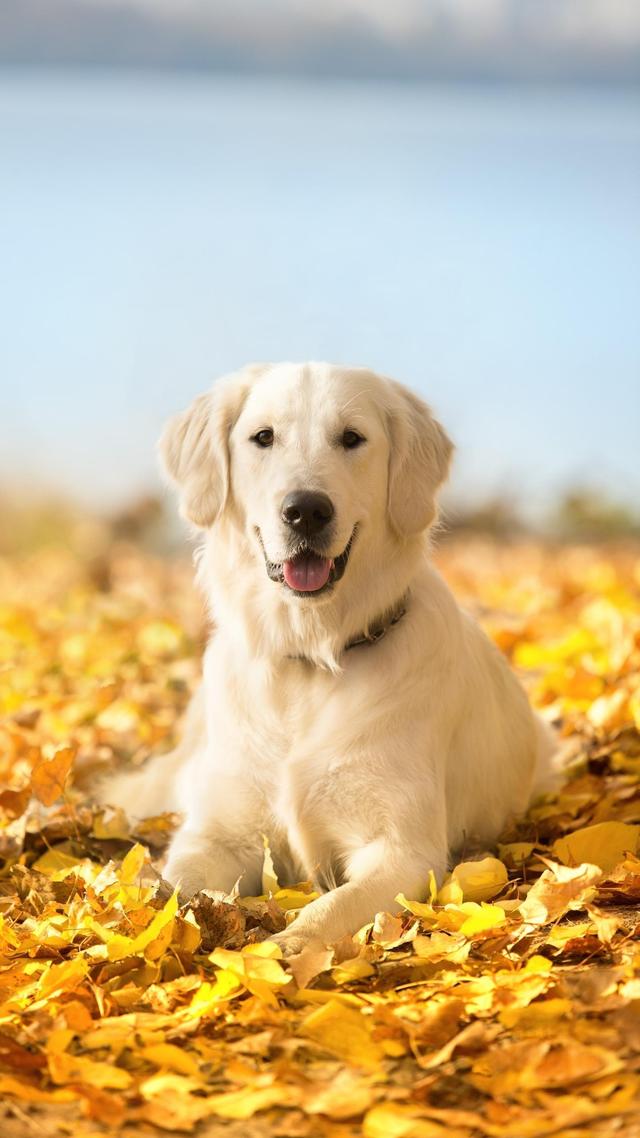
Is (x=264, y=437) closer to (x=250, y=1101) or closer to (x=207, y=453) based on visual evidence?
(x=207, y=453)

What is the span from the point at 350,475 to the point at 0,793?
164 cm

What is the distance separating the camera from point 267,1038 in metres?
2.24

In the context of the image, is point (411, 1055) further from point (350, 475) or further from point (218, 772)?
point (350, 475)

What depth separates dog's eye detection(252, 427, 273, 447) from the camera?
3.31 metres

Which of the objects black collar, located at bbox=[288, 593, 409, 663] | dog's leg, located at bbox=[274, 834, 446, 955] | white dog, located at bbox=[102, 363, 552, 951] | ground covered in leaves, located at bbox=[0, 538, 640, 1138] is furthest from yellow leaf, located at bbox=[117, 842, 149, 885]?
black collar, located at bbox=[288, 593, 409, 663]

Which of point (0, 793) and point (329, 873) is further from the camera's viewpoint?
point (0, 793)

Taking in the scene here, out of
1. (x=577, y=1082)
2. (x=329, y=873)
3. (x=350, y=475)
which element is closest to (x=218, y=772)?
(x=329, y=873)

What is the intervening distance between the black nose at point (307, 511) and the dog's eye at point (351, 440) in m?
0.25

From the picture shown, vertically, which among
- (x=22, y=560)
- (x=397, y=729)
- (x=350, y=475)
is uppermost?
(x=350, y=475)

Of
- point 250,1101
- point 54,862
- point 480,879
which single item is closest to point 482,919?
point 480,879

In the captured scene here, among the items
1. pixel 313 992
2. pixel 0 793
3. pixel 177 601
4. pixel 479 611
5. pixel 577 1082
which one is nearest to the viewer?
pixel 577 1082

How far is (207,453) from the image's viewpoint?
350cm

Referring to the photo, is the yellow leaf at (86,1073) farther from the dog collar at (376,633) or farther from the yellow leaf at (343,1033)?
the dog collar at (376,633)

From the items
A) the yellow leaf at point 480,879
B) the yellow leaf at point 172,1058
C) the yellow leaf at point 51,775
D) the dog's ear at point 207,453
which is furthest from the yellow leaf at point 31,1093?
the dog's ear at point 207,453
